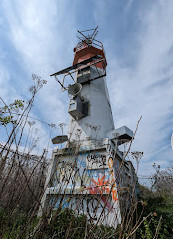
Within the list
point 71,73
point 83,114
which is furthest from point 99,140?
point 71,73

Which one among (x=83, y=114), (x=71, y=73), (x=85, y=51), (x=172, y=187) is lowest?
(x=172, y=187)

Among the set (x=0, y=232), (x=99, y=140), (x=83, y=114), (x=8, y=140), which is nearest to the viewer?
(x=0, y=232)

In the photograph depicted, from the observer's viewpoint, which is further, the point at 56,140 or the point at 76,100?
the point at 76,100

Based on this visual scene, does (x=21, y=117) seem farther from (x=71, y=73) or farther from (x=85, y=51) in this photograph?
(x=85, y=51)

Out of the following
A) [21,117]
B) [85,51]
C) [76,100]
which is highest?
[85,51]

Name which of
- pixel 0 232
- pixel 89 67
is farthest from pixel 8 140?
pixel 89 67

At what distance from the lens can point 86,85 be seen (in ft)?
28.1

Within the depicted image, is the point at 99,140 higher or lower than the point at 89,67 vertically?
lower

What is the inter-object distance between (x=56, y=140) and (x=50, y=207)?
524 centimetres

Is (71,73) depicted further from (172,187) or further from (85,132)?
(172,187)

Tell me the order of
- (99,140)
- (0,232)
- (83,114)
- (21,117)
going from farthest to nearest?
(83,114) → (99,140) → (21,117) → (0,232)

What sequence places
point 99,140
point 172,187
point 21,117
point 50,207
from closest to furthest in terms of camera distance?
point 50,207, point 21,117, point 99,140, point 172,187

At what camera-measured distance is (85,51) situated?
38.6ft

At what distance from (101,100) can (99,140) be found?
2904mm
